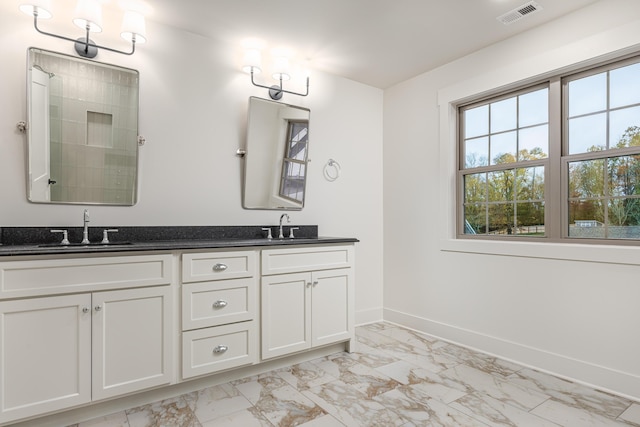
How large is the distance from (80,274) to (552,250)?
9.61ft

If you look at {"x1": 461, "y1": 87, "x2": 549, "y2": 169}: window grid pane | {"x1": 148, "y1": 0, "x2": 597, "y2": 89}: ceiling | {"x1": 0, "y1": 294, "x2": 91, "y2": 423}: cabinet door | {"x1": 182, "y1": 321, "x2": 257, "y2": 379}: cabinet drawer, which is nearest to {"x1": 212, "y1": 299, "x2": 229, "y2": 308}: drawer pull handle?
{"x1": 182, "y1": 321, "x2": 257, "y2": 379}: cabinet drawer

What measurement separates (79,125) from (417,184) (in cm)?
278

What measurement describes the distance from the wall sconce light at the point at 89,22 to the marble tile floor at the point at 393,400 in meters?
2.20

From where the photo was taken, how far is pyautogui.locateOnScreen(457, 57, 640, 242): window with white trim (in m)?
2.27

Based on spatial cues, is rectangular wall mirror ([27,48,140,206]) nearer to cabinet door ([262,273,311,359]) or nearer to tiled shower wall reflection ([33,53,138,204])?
tiled shower wall reflection ([33,53,138,204])

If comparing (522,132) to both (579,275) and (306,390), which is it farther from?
(306,390)

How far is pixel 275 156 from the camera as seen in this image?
9.92 ft

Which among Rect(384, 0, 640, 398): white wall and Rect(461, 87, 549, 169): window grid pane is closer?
Rect(384, 0, 640, 398): white wall

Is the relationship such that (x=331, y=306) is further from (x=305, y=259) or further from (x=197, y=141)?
(x=197, y=141)

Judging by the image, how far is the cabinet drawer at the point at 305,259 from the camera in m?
2.44

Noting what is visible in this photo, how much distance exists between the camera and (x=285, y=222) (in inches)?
123

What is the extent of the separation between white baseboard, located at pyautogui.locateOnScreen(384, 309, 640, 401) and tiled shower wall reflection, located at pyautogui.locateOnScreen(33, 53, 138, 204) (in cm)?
276

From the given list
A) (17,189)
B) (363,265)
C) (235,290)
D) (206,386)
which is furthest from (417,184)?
(17,189)

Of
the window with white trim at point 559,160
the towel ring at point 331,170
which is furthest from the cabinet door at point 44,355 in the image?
the window with white trim at point 559,160
